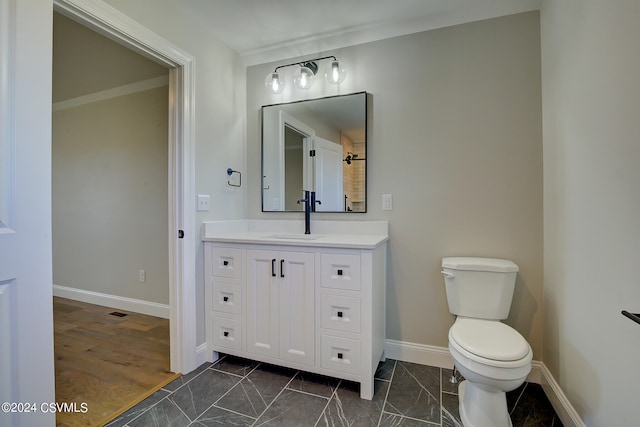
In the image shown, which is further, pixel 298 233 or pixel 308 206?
pixel 298 233

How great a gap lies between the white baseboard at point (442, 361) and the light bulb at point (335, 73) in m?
1.93

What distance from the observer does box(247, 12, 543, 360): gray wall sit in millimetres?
1808

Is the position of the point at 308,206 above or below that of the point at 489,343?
above

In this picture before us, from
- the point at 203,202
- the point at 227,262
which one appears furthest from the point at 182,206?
the point at 227,262

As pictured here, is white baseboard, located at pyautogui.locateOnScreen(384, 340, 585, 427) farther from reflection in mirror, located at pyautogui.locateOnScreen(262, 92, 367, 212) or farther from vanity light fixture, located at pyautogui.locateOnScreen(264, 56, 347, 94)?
vanity light fixture, located at pyautogui.locateOnScreen(264, 56, 347, 94)

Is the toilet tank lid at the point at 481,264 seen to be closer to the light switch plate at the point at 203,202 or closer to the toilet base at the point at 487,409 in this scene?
the toilet base at the point at 487,409

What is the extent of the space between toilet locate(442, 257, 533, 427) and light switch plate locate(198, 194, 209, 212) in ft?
5.35

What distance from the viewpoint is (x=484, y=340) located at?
4.54ft

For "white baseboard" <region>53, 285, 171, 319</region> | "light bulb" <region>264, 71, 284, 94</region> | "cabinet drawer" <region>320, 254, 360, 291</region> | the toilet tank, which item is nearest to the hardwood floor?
"white baseboard" <region>53, 285, 171, 319</region>

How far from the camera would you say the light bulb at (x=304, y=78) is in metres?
2.20

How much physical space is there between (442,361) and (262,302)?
1281 millimetres

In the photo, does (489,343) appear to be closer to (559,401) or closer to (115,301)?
(559,401)

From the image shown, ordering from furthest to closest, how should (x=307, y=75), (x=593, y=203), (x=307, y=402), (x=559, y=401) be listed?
(x=307, y=75) → (x=307, y=402) → (x=559, y=401) → (x=593, y=203)

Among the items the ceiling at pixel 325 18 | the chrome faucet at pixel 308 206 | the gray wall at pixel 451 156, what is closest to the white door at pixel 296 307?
the chrome faucet at pixel 308 206
